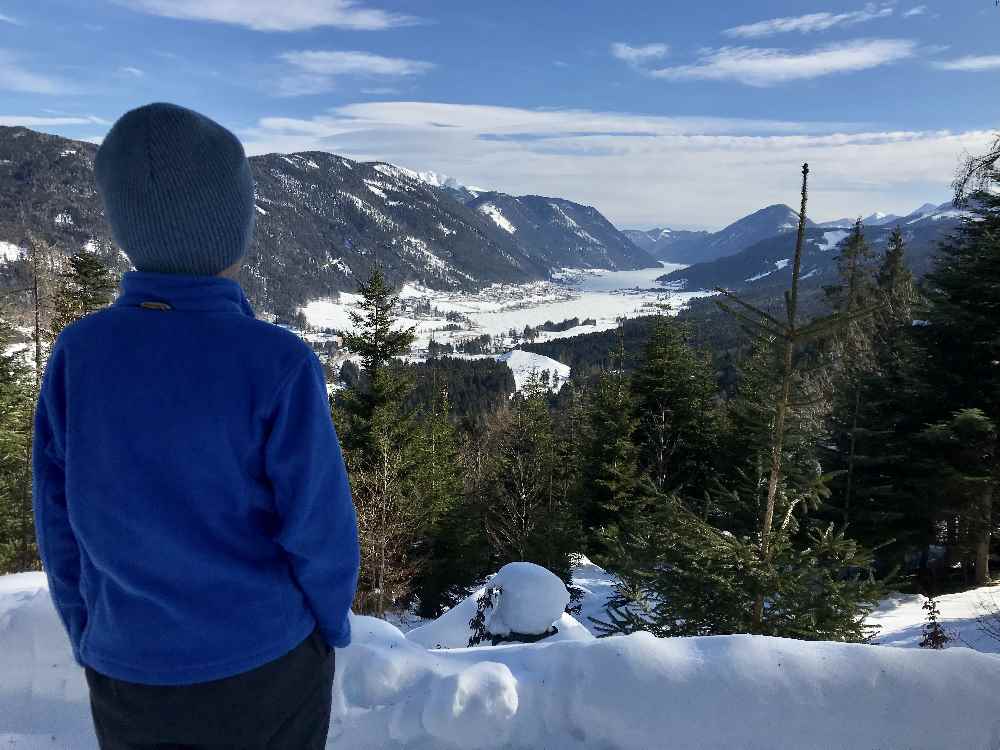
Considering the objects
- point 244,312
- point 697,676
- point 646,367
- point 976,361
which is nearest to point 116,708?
point 244,312

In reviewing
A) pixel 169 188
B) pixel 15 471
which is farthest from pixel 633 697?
pixel 15 471

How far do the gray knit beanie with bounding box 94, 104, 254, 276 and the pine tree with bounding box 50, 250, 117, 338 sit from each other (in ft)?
50.9

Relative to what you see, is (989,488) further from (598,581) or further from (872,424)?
(598,581)

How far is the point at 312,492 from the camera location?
1277mm

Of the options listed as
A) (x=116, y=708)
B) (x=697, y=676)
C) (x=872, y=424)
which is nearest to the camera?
(x=116, y=708)

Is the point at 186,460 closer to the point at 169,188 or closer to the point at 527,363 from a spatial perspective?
the point at 169,188

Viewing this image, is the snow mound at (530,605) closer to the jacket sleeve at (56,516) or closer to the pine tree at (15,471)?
the jacket sleeve at (56,516)

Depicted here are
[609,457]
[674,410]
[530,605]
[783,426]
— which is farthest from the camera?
[674,410]

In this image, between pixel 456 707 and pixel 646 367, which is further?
pixel 646 367

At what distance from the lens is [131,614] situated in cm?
128

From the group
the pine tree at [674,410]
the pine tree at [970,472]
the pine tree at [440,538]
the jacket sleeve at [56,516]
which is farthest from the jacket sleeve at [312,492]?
the pine tree at [674,410]

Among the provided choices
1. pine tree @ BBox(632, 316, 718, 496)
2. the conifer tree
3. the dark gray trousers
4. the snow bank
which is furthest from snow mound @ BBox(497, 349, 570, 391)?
the dark gray trousers

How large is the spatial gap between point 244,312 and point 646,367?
1843 cm

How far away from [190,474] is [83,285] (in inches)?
770
